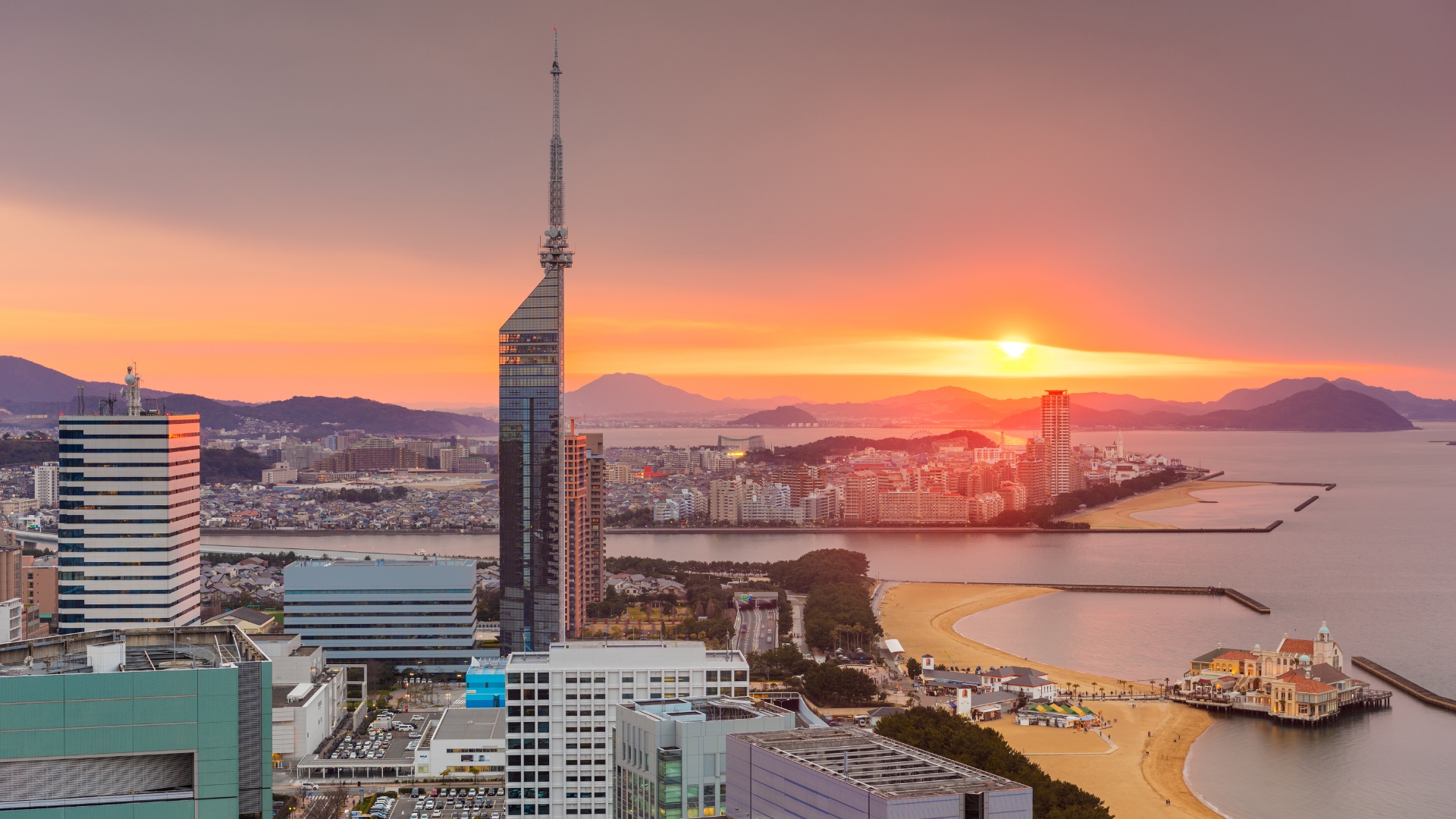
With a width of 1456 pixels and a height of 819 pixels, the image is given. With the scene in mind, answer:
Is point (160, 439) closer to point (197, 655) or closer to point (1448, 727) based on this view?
point (197, 655)

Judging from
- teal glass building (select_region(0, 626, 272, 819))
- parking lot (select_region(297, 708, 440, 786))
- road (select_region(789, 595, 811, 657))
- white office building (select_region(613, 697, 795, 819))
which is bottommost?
parking lot (select_region(297, 708, 440, 786))

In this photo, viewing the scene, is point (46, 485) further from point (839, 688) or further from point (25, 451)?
point (839, 688)

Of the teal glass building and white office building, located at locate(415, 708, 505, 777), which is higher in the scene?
the teal glass building

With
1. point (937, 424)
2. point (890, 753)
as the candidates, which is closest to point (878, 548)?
point (890, 753)

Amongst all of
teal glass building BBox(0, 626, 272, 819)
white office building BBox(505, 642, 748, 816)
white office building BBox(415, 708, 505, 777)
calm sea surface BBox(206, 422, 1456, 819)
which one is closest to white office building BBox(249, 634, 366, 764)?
white office building BBox(415, 708, 505, 777)

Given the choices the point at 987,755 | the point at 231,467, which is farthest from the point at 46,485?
the point at 987,755

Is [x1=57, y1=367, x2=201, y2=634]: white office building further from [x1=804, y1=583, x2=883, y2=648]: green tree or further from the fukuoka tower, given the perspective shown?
[x1=804, y1=583, x2=883, y2=648]: green tree
